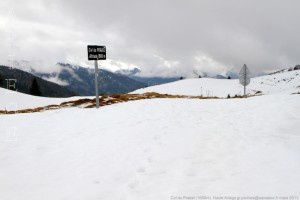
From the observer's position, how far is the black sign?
20781mm

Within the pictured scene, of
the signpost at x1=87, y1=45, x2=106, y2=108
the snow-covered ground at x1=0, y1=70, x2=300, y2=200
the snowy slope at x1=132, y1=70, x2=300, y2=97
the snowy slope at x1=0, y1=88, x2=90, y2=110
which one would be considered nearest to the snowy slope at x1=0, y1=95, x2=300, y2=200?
the snow-covered ground at x1=0, y1=70, x2=300, y2=200

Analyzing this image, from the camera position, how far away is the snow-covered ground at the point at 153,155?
291 inches

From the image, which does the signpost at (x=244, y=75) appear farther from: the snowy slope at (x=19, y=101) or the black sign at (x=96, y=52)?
the snowy slope at (x=19, y=101)

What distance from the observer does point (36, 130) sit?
14.3 meters

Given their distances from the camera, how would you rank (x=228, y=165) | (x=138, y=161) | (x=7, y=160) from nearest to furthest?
(x=228, y=165) → (x=138, y=161) → (x=7, y=160)

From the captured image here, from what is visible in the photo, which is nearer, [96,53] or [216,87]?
[96,53]

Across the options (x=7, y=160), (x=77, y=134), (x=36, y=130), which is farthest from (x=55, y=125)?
(x=7, y=160)

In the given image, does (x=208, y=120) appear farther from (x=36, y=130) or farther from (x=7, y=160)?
(x=7, y=160)

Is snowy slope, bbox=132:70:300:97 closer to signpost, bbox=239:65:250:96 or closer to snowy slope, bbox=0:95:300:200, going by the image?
signpost, bbox=239:65:250:96

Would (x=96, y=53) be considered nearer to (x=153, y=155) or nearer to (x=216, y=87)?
(x=153, y=155)

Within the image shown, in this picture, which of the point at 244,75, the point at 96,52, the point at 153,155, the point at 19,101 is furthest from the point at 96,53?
the point at 19,101

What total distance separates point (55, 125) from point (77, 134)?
2598 millimetres

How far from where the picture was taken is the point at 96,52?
21031 mm

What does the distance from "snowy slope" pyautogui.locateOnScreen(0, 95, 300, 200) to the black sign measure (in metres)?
5.26
